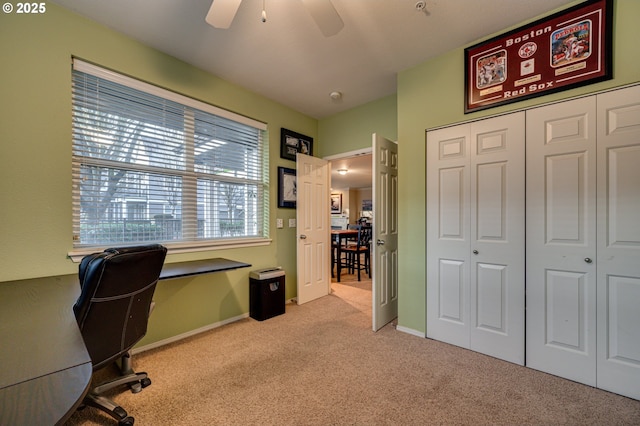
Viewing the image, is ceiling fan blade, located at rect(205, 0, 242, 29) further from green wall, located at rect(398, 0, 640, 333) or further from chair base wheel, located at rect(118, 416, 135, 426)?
chair base wheel, located at rect(118, 416, 135, 426)

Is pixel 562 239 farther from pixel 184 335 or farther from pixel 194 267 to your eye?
pixel 184 335

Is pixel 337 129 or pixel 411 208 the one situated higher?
pixel 337 129

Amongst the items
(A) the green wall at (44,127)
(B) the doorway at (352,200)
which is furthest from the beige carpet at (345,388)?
(B) the doorway at (352,200)

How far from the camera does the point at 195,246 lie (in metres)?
2.65

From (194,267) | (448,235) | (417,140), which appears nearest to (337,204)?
(417,140)

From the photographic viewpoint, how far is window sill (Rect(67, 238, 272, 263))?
1994mm

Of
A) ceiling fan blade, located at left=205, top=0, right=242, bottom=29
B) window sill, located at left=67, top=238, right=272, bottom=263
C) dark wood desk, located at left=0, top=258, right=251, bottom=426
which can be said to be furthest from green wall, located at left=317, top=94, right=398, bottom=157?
dark wood desk, located at left=0, top=258, right=251, bottom=426

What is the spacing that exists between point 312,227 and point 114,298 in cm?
263

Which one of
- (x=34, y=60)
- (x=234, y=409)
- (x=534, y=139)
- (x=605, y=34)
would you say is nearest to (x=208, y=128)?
(x=34, y=60)

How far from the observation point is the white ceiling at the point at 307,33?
1.92m

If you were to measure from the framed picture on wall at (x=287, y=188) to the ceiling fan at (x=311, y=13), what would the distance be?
2.01 meters

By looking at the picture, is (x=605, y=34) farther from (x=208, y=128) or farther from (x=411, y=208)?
(x=208, y=128)

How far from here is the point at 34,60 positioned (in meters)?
1.83

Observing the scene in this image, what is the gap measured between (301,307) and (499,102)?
312 cm
